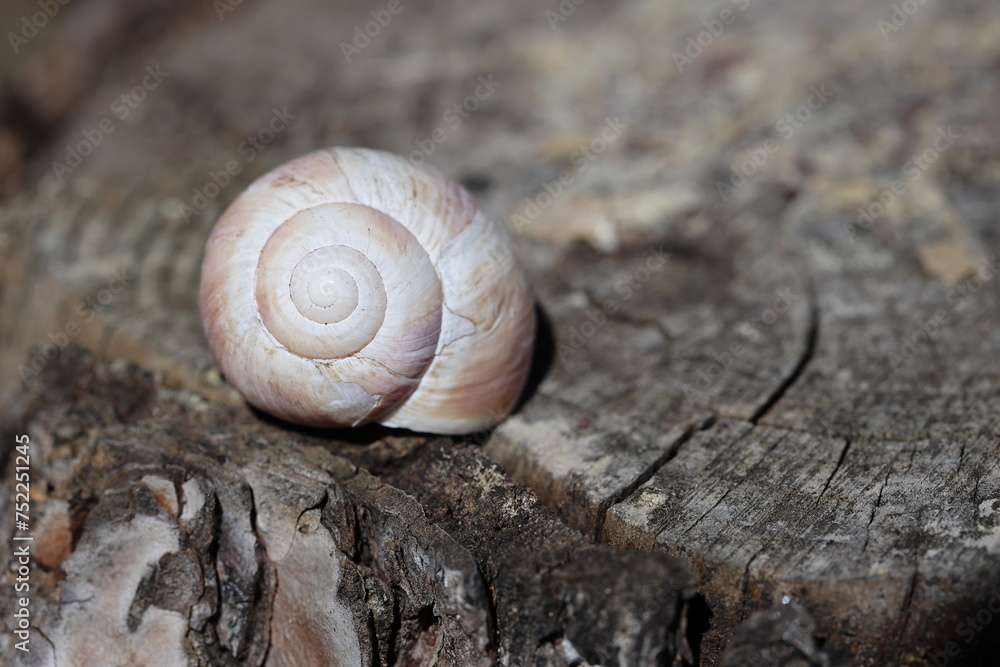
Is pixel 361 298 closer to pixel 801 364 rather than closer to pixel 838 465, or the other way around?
pixel 838 465

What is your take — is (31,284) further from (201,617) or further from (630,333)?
(630,333)

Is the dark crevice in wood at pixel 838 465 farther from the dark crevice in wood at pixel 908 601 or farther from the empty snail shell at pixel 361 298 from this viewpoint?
the empty snail shell at pixel 361 298

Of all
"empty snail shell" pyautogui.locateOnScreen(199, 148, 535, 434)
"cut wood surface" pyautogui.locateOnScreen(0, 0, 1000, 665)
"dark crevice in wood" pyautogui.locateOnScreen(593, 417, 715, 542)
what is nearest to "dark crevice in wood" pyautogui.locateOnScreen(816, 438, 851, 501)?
"cut wood surface" pyautogui.locateOnScreen(0, 0, 1000, 665)

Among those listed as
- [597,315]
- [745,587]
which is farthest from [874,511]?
[597,315]

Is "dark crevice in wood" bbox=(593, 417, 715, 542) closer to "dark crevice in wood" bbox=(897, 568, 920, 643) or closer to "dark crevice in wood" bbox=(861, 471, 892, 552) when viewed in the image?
"dark crevice in wood" bbox=(861, 471, 892, 552)

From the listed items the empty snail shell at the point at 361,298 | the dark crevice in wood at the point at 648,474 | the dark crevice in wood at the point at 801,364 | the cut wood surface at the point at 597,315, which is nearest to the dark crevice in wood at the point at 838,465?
the cut wood surface at the point at 597,315

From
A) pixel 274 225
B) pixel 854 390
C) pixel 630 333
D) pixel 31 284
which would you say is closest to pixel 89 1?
pixel 31 284

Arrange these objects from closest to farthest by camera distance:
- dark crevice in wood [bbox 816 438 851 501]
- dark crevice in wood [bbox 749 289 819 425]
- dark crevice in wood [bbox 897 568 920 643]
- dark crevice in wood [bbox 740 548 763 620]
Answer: dark crevice in wood [bbox 897 568 920 643], dark crevice in wood [bbox 740 548 763 620], dark crevice in wood [bbox 816 438 851 501], dark crevice in wood [bbox 749 289 819 425]

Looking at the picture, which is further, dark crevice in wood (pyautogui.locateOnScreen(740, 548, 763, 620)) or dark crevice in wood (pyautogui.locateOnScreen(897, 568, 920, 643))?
dark crevice in wood (pyautogui.locateOnScreen(740, 548, 763, 620))

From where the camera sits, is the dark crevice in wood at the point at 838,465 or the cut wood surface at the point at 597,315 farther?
the dark crevice in wood at the point at 838,465
